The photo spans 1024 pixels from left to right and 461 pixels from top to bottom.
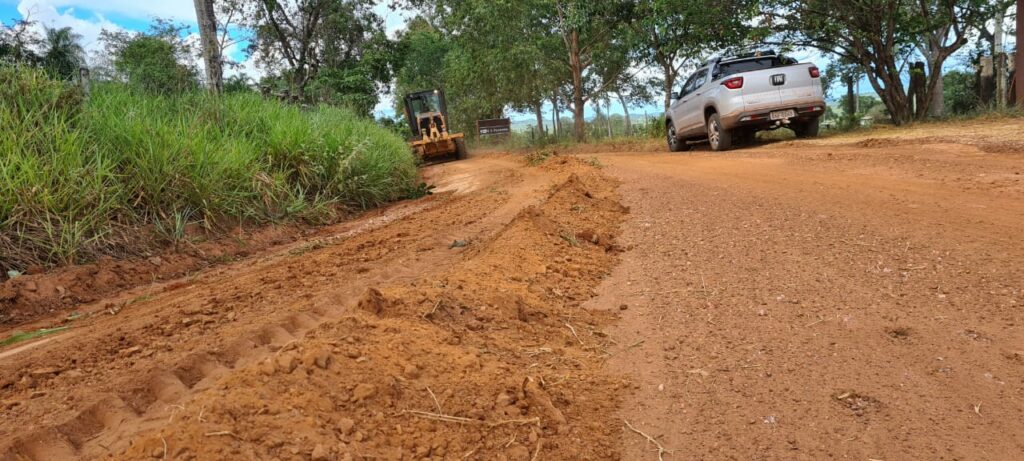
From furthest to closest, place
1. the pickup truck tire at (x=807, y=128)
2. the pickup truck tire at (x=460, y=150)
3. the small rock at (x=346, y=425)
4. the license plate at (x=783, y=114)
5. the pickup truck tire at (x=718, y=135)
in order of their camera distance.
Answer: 1. the pickup truck tire at (x=460, y=150)
2. the pickup truck tire at (x=807, y=128)
3. the pickup truck tire at (x=718, y=135)
4. the license plate at (x=783, y=114)
5. the small rock at (x=346, y=425)

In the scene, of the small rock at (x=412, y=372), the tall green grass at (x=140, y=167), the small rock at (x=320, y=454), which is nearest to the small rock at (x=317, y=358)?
the small rock at (x=412, y=372)

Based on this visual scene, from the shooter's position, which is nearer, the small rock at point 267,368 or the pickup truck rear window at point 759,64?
the small rock at point 267,368

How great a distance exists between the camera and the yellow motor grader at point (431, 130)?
64.0 feet

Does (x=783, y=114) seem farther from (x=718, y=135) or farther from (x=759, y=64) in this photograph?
(x=718, y=135)

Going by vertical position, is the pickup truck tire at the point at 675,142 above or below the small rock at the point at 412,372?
above

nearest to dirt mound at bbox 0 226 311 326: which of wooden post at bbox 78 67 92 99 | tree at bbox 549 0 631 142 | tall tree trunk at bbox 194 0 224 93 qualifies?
wooden post at bbox 78 67 92 99

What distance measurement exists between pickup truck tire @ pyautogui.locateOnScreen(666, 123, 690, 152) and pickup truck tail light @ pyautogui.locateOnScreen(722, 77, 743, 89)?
Answer: 9.68 ft

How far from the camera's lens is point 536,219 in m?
4.98

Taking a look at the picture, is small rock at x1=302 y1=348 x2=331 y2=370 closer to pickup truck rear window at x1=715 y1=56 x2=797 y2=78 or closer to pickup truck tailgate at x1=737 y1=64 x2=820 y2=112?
pickup truck tailgate at x1=737 y1=64 x2=820 y2=112

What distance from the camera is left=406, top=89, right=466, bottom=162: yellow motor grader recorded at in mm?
19516

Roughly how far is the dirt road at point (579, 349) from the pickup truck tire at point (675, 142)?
8877mm

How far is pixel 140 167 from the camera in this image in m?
5.74

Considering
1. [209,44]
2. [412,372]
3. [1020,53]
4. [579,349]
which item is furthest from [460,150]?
[412,372]

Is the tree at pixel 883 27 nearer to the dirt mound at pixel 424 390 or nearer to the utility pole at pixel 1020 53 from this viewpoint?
the utility pole at pixel 1020 53
